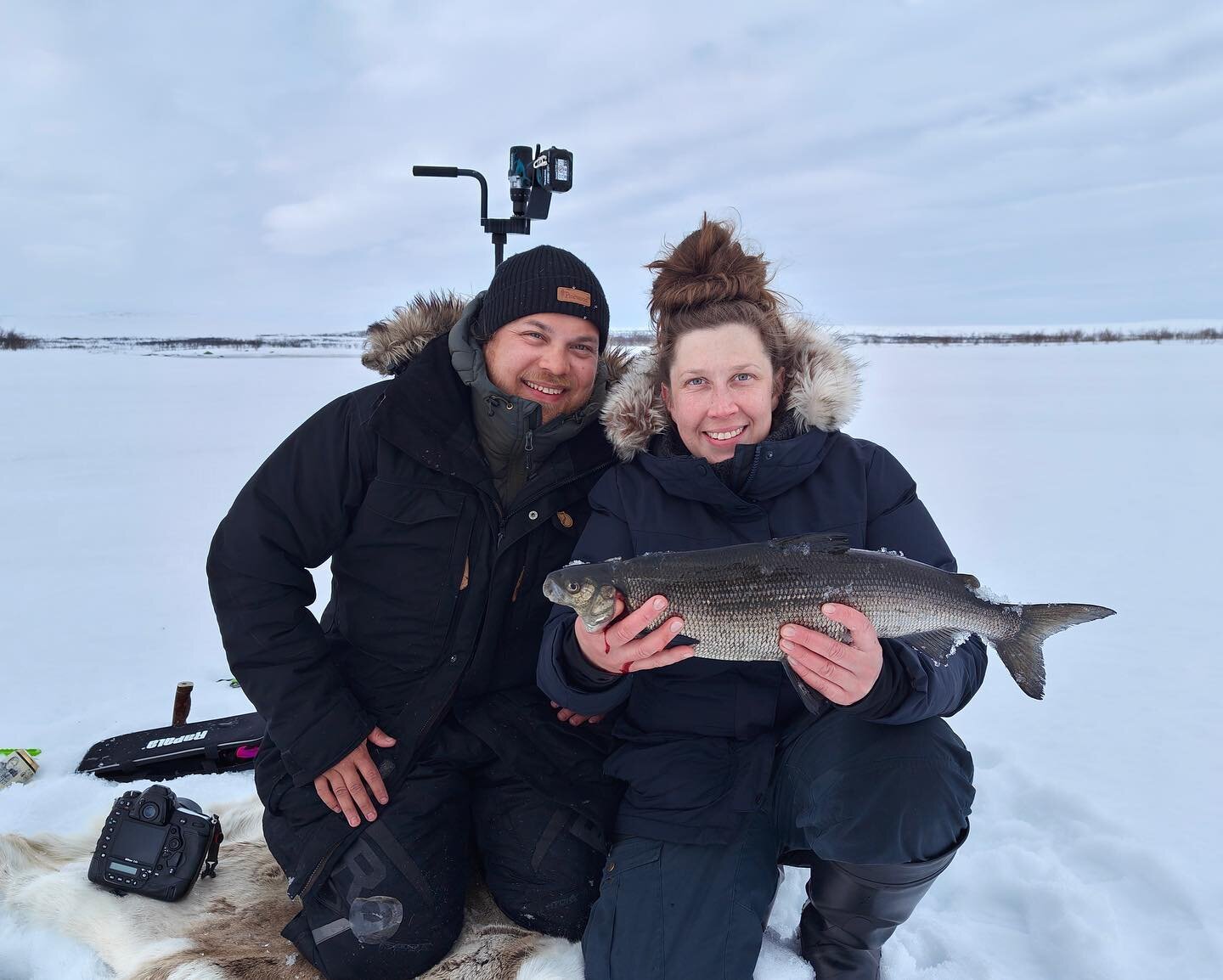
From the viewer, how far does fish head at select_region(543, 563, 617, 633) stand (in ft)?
7.55

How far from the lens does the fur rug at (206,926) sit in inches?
99.1

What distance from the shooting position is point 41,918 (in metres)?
2.67

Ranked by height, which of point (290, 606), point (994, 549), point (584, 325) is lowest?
point (994, 549)

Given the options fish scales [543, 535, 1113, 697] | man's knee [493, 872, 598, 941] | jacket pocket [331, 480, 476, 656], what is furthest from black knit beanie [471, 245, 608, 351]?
man's knee [493, 872, 598, 941]

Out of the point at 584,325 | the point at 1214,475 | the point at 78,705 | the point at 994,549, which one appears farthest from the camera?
the point at 1214,475

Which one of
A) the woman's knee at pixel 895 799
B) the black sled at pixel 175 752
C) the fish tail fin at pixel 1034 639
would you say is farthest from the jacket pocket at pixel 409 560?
the fish tail fin at pixel 1034 639

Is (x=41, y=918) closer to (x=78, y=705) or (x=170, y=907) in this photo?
(x=170, y=907)

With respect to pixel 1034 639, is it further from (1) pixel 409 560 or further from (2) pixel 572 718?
(1) pixel 409 560

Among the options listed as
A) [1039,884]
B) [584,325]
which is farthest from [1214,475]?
[584,325]

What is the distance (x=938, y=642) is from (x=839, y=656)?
0.40 metres

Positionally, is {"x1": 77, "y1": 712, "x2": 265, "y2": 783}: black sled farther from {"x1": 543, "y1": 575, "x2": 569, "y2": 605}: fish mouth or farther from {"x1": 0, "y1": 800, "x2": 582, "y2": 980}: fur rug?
{"x1": 543, "y1": 575, "x2": 569, "y2": 605}: fish mouth

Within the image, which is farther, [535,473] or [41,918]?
[535,473]

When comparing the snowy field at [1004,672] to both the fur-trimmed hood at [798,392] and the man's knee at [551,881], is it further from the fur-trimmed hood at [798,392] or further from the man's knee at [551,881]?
the fur-trimmed hood at [798,392]

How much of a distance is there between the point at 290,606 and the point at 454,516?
694 mm
